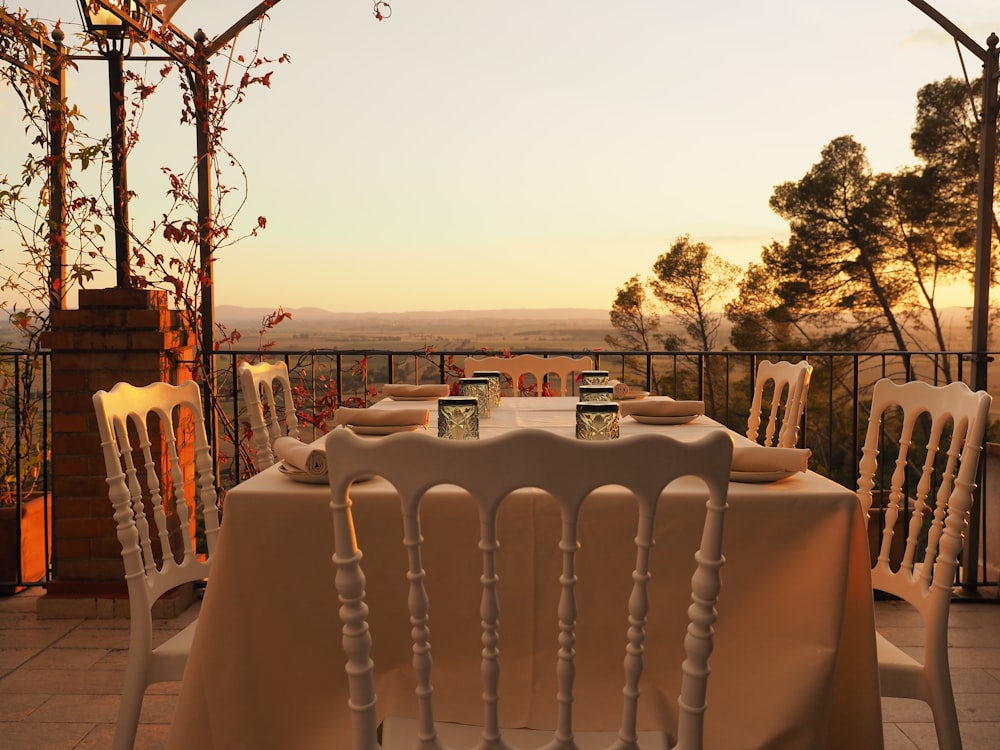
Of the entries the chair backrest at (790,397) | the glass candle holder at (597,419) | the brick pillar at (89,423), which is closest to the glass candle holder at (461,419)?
the glass candle holder at (597,419)

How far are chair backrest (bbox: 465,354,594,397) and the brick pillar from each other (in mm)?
1336

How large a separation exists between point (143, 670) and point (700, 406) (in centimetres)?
163

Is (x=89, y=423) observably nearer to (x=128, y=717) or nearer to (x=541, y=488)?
(x=128, y=717)

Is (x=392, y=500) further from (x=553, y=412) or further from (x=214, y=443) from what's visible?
(x=214, y=443)

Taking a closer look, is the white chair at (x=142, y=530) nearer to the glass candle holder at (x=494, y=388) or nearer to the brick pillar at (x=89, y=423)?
the glass candle holder at (x=494, y=388)

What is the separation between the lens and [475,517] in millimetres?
1405

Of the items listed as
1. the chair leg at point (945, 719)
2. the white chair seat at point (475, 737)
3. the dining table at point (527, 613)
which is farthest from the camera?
the chair leg at point (945, 719)

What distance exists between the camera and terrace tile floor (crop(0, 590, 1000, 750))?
7.84ft

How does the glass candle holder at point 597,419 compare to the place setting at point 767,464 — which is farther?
the glass candle holder at point 597,419

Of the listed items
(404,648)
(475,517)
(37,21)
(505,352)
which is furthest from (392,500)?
(37,21)

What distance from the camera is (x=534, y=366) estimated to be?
3.66 meters

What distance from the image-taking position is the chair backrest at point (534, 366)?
3.61 metres

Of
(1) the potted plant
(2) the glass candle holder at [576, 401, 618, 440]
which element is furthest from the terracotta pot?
(2) the glass candle holder at [576, 401, 618, 440]

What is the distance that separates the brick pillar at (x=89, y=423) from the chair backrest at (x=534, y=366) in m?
1.34
